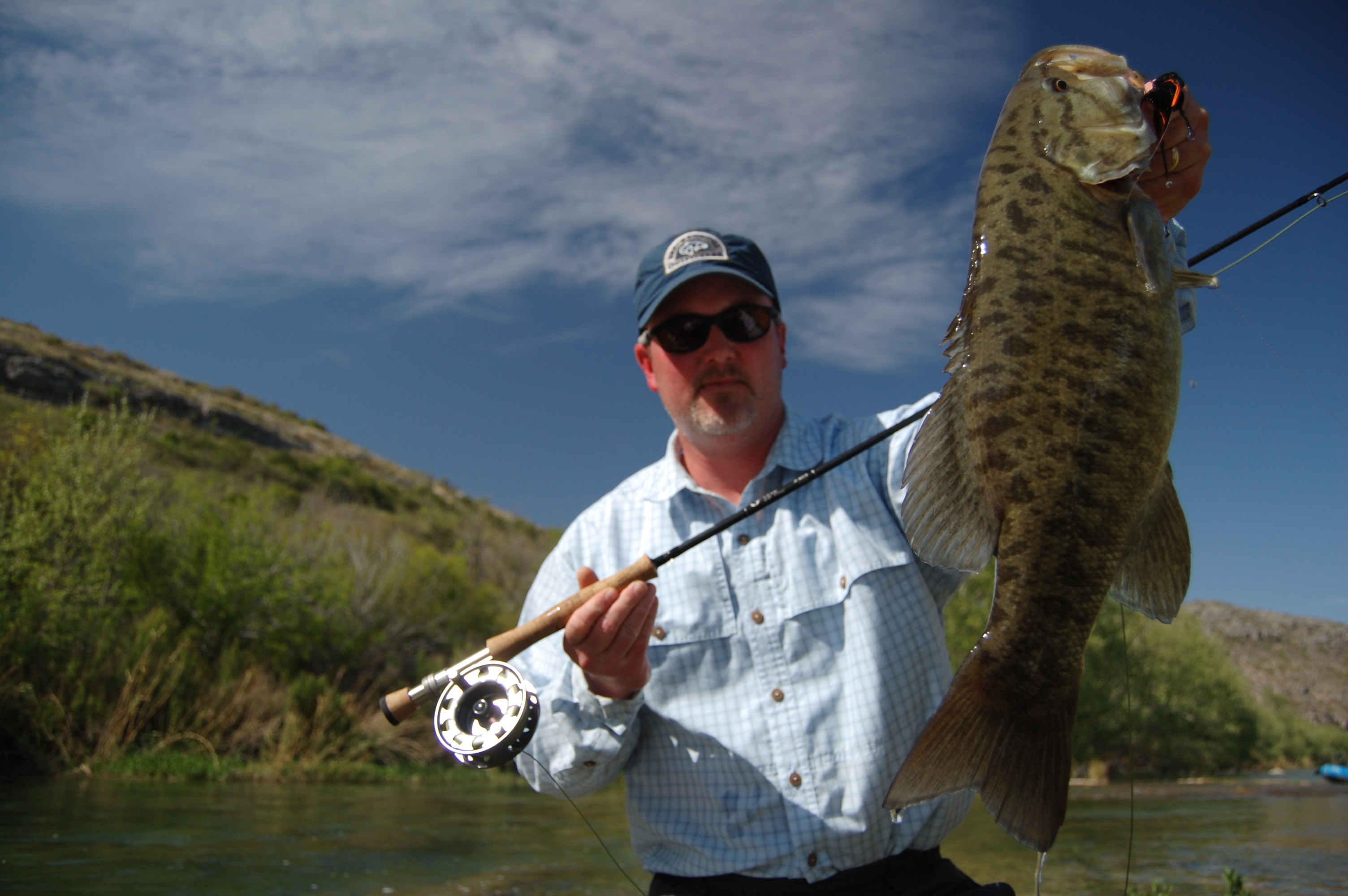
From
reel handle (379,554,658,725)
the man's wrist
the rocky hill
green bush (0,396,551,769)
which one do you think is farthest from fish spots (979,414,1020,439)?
the rocky hill

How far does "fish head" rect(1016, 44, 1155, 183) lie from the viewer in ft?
5.65

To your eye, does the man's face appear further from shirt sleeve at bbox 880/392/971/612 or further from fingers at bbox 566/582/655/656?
fingers at bbox 566/582/655/656

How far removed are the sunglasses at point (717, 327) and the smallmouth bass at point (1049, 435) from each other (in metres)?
1.87

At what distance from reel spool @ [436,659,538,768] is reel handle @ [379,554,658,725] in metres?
0.04

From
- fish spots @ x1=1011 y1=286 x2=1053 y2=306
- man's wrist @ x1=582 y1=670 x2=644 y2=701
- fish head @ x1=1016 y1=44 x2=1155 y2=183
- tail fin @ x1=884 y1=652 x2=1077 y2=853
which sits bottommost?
tail fin @ x1=884 y1=652 x2=1077 y2=853

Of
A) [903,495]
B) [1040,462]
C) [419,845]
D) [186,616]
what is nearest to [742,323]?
[903,495]

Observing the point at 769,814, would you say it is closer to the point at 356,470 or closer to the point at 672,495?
the point at 672,495

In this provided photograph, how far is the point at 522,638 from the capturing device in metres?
3.16

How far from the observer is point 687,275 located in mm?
3617

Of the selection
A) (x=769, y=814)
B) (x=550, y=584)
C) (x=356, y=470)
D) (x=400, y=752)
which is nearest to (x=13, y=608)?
(x=400, y=752)

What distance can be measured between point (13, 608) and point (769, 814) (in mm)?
16336

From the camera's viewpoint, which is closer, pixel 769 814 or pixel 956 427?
pixel 956 427

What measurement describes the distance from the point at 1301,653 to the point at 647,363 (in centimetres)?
1204

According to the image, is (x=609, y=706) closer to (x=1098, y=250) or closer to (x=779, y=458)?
(x=779, y=458)
